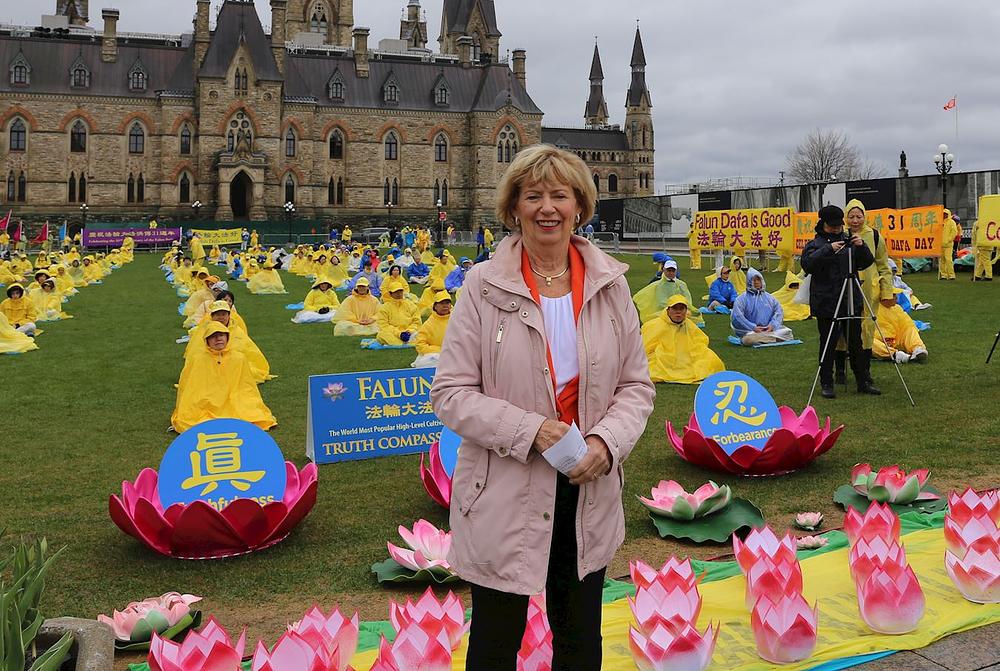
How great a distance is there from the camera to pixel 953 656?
11.6 ft

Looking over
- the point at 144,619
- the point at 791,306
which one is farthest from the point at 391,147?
the point at 144,619

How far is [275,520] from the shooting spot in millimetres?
5191

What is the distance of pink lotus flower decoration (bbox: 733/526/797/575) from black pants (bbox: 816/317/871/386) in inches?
217

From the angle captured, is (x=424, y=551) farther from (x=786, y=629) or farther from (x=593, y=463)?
(x=593, y=463)

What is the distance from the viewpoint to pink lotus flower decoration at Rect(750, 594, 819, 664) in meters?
3.50

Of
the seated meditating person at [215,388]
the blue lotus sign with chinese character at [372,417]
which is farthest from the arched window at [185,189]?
the blue lotus sign with chinese character at [372,417]

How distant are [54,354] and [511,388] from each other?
1408 cm

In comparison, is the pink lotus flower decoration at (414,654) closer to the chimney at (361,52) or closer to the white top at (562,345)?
the white top at (562,345)

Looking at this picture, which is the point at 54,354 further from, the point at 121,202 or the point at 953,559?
the point at 121,202

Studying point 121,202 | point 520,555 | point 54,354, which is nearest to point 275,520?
point 520,555

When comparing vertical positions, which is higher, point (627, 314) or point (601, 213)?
point (601, 213)

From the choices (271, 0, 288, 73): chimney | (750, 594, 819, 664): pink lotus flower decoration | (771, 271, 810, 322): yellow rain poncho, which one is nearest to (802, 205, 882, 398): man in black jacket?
(750, 594, 819, 664): pink lotus flower decoration

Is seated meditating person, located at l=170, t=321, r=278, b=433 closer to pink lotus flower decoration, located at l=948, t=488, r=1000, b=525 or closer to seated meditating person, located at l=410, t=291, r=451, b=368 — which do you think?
seated meditating person, located at l=410, t=291, r=451, b=368

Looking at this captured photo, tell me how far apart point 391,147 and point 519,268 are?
67702 mm
